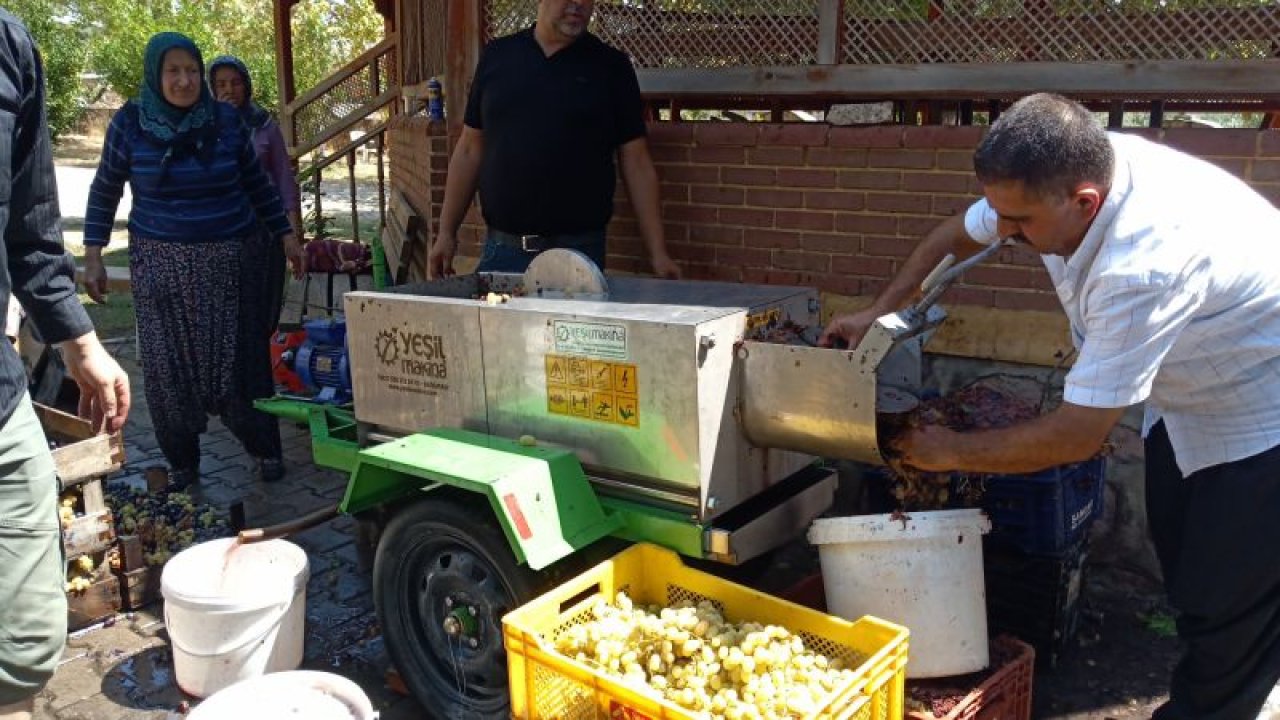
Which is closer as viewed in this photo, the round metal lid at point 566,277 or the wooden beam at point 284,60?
the round metal lid at point 566,277

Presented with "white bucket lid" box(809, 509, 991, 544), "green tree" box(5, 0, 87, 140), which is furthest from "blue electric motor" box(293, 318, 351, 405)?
"green tree" box(5, 0, 87, 140)

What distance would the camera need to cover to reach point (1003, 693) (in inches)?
122

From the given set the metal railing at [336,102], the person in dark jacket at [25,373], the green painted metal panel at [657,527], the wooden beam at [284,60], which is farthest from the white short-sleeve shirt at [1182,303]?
the wooden beam at [284,60]

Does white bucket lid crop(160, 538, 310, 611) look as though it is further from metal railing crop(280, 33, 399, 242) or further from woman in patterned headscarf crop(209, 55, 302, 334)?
metal railing crop(280, 33, 399, 242)

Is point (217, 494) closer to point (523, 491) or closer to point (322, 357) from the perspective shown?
point (322, 357)

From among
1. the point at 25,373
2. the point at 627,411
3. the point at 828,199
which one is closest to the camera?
the point at 25,373

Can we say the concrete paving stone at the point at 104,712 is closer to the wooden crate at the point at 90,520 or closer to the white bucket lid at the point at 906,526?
the wooden crate at the point at 90,520

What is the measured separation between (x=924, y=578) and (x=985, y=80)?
8.39 ft

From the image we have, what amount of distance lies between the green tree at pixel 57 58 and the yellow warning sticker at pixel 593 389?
1118 inches

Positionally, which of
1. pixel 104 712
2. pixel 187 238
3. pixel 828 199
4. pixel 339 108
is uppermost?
pixel 339 108

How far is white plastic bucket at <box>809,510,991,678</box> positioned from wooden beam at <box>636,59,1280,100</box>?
2326 millimetres

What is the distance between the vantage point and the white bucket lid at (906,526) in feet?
9.63

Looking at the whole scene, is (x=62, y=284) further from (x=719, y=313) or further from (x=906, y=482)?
(x=906, y=482)

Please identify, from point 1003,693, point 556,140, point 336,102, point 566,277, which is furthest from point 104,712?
point 336,102
